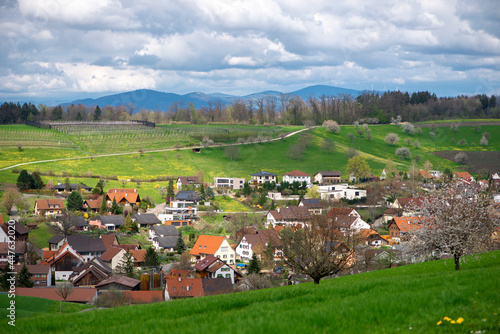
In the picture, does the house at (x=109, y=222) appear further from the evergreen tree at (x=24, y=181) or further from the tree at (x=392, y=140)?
the tree at (x=392, y=140)

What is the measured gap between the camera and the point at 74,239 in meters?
46.9

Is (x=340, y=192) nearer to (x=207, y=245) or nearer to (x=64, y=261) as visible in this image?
(x=207, y=245)

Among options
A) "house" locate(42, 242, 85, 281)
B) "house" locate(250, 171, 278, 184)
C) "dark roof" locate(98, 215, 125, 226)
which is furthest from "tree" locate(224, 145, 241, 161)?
"house" locate(42, 242, 85, 281)

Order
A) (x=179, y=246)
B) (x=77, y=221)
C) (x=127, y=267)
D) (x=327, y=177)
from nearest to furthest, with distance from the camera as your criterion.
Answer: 1. (x=127, y=267)
2. (x=179, y=246)
3. (x=77, y=221)
4. (x=327, y=177)

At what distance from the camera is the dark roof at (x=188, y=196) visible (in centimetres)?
6415

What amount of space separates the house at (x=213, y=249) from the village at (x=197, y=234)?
0.11m

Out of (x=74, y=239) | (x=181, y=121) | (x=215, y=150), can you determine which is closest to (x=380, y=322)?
(x=74, y=239)

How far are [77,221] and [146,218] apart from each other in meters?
8.31

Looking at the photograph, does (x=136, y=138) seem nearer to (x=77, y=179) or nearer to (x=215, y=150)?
(x=215, y=150)

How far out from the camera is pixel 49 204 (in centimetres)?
5681

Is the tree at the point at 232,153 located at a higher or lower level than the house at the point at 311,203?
higher

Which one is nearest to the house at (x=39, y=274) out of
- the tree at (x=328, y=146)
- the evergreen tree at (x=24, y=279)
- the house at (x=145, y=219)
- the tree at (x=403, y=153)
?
the evergreen tree at (x=24, y=279)

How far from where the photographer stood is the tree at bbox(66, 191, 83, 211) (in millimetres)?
58625

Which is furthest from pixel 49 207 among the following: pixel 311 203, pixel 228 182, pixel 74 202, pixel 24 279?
pixel 311 203
